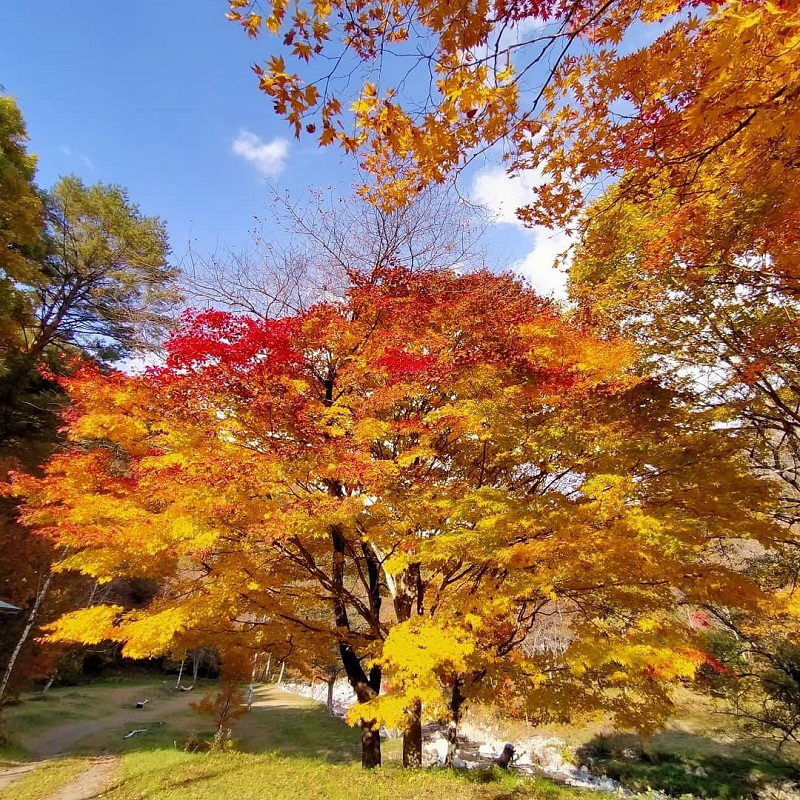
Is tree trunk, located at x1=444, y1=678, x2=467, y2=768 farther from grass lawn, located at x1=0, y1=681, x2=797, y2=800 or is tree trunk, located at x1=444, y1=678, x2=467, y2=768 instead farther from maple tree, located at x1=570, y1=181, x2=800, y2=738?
maple tree, located at x1=570, y1=181, x2=800, y2=738

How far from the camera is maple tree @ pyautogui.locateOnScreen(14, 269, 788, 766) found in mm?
5547

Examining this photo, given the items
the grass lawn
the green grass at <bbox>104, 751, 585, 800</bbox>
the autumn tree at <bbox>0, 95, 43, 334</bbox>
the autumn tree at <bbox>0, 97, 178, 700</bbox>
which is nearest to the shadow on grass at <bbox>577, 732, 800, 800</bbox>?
the grass lawn

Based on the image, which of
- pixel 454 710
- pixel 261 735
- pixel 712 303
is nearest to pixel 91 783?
pixel 454 710

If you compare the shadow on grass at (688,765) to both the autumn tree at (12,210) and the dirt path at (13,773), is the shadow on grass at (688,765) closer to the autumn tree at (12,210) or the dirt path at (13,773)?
the dirt path at (13,773)

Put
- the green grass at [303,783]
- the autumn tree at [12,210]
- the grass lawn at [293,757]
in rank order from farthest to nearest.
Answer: the autumn tree at [12,210] → the grass lawn at [293,757] → the green grass at [303,783]

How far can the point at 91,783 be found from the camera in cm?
809

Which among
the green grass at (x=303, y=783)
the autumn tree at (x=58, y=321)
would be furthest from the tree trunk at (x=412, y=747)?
Result: the autumn tree at (x=58, y=321)

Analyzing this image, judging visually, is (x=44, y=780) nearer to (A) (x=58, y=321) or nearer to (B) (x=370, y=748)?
(B) (x=370, y=748)

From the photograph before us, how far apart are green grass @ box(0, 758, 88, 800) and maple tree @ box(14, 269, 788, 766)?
3.50 m

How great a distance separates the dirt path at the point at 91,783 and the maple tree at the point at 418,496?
10.5 feet

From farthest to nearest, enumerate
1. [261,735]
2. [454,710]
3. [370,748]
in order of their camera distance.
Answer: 1. [261,735]
2. [454,710]
3. [370,748]

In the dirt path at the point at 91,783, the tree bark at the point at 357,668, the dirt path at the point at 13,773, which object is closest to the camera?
the dirt path at the point at 91,783

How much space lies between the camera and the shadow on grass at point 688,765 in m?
12.2

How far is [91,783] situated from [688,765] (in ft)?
56.3
